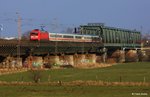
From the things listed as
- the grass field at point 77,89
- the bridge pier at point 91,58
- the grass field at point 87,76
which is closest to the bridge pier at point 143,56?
the bridge pier at point 91,58

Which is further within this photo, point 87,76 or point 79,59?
point 79,59

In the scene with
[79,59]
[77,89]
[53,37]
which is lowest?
[77,89]

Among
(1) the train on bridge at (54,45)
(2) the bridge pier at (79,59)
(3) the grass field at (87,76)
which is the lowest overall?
(3) the grass field at (87,76)

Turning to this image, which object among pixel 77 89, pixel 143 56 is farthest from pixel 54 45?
pixel 77 89

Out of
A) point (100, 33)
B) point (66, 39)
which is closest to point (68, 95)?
point (66, 39)

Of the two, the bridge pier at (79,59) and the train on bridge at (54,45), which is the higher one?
the train on bridge at (54,45)

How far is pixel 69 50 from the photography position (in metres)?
149

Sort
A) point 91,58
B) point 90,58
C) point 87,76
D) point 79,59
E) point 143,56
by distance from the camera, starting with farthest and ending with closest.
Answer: point 143,56 → point 91,58 → point 90,58 → point 79,59 → point 87,76

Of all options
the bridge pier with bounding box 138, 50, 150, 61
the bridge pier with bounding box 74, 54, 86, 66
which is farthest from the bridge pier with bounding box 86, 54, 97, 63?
the bridge pier with bounding box 138, 50, 150, 61

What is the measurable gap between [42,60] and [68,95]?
304ft

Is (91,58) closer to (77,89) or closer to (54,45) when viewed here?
(54,45)

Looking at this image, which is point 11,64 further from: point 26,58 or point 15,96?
point 15,96

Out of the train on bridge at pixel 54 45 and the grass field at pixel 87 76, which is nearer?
the grass field at pixel 87 76

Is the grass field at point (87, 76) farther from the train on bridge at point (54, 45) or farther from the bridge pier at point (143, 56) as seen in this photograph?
the bridge pier at point (143, 56)
